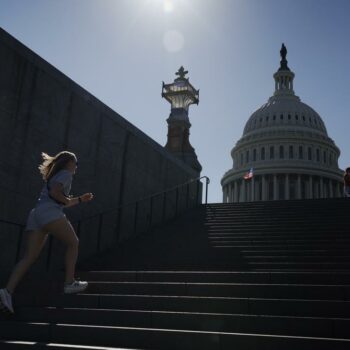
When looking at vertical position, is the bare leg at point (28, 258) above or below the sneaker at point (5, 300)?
above

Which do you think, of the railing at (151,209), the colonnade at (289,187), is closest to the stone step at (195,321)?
the railing at (151,209)

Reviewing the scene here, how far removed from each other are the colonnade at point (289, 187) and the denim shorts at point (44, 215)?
2703 inches

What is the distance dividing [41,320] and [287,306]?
297 cm

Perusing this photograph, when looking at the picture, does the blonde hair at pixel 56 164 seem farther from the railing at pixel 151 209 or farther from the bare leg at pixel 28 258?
the railing at pixel 151 209

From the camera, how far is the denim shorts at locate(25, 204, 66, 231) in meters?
5.73

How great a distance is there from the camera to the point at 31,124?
1006 cm

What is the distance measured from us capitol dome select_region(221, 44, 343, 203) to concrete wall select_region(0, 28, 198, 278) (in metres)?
55.6

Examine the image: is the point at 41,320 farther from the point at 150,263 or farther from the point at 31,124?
the point at 31,124

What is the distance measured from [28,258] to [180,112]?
28969 mm

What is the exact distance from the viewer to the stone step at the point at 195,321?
5.16 metres

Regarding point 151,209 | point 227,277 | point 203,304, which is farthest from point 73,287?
point 151,209

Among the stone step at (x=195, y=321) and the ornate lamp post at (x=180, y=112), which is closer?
the stone step at (x=195, y=321)

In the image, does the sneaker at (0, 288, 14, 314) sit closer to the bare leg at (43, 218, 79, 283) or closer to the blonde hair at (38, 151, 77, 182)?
the bare leg at (43, 218, 79, 283)

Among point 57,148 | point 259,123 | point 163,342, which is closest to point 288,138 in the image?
point 259,123
